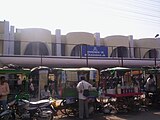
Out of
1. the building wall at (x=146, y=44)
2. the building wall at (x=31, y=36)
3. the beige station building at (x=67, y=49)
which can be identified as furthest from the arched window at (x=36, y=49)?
the building wall at (x=146, y=44)

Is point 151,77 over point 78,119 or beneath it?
over

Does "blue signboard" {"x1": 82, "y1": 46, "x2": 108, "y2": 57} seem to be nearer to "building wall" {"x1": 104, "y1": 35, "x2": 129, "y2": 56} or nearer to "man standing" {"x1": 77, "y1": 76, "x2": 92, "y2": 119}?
"building wall" {"x1": 104, "y1": 35, "x2": 129, "y2": 56}

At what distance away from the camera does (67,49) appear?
2927 centimetres

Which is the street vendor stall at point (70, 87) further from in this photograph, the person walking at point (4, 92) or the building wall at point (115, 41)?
the building wall at point (115, 41)

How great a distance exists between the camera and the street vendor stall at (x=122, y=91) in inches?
494

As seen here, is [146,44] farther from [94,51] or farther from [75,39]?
[94,51]

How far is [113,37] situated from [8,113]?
24.1 m

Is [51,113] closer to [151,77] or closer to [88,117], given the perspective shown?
[88,117]

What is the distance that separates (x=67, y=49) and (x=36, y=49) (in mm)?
3889

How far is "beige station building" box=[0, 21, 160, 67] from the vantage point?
21.9 m

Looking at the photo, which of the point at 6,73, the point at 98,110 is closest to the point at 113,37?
the point at 98,110

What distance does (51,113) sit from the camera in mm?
9867

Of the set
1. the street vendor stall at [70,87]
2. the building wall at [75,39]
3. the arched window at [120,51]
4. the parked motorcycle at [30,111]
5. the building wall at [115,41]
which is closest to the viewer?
the parked motorcycle at [30,111]

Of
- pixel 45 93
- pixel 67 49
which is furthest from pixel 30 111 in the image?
pixel 67 49
